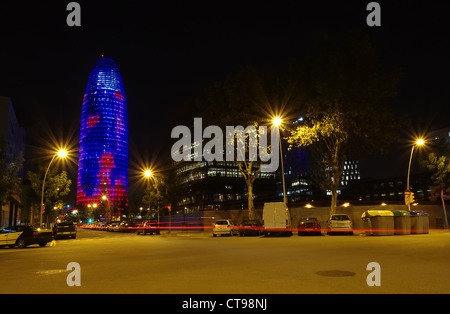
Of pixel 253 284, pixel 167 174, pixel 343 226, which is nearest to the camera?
pixel 253 284

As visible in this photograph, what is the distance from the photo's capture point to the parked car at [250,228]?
119ft

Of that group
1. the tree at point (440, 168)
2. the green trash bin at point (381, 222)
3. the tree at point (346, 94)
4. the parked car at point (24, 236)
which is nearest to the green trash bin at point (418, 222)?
the green trash bin at point (381, 222)

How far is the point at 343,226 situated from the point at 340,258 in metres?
20.2

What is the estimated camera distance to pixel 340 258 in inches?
563

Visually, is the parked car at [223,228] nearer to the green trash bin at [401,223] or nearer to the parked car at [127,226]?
the green trash bin at [401,223]

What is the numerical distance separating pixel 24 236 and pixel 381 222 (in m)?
26.6

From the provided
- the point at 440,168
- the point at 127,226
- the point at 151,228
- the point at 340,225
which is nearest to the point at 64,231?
the point at 151,228

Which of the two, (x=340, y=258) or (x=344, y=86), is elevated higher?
(x=344, y=86)

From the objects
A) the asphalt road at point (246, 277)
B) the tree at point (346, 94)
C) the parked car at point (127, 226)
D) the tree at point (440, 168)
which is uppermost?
the tree at point (346, 94)

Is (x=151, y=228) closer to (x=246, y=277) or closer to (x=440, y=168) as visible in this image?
(x=440, y=168)

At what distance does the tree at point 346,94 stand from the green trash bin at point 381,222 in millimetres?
7137

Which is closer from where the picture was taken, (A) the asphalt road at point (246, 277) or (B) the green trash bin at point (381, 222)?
(A) the asphalt road at point (246, 277)

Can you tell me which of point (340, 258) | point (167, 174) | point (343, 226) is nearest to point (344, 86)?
point (343, 226)
